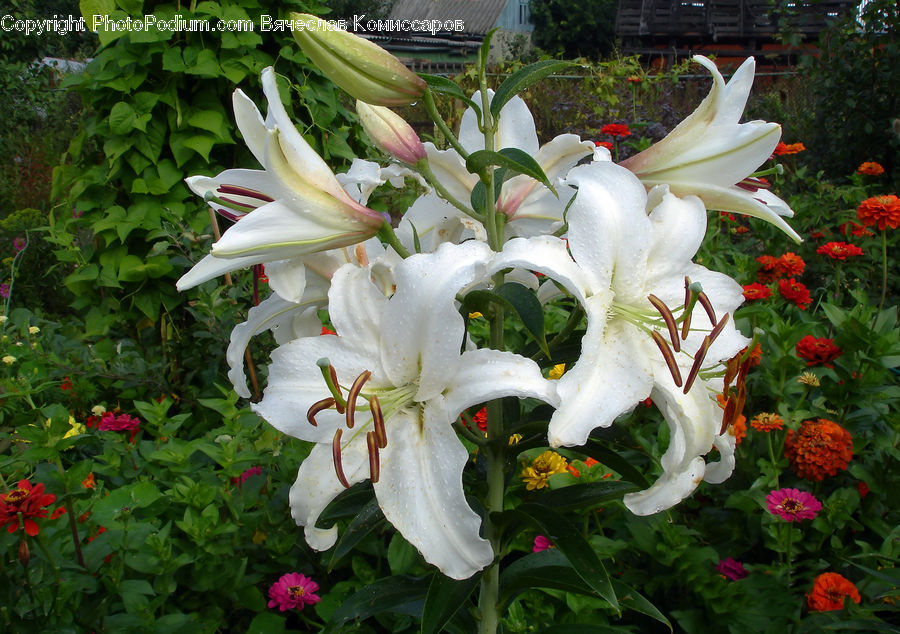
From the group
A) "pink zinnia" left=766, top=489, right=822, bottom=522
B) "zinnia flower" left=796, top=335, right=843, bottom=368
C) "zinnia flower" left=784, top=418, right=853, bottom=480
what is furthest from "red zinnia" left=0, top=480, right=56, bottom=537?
"zinnia flower" left=796, top=335, right=843, bottom=368

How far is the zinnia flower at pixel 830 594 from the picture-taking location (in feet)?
3.68

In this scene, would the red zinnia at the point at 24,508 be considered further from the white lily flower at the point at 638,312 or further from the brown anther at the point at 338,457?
the white lily flower at the point at 638,312

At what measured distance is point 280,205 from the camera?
2.28ft

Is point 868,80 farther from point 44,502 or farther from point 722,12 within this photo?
point 722,12

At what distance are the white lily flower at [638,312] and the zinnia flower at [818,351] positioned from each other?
88 cm

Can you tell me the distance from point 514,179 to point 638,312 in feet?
0.87

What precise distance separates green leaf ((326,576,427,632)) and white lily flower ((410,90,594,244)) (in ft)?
1.56

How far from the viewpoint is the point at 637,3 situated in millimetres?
19734

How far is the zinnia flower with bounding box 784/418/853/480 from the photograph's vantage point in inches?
51.4

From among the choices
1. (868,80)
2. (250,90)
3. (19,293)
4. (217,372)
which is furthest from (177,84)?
(868,80)

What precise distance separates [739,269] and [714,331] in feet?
5.22

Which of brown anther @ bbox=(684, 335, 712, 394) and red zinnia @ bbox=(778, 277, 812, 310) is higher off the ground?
brown anther @ bbox=(684, 335, 712, 394)

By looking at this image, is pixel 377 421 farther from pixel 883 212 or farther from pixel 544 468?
pixel 883 212

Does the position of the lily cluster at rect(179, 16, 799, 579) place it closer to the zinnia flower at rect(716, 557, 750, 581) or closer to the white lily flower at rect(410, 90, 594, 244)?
→ the white lily flower at rect(410, 90, 594, 244)
